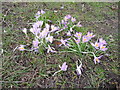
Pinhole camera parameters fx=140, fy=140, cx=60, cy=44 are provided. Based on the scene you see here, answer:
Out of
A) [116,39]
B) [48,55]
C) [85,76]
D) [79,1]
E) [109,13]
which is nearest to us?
[85,76]

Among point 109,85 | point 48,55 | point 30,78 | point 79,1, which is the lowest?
point 109,85

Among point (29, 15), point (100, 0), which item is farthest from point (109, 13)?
point (29, 15)

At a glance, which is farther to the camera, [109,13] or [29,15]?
[109,13]

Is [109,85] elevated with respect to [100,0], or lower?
lower

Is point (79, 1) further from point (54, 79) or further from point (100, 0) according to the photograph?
point (54, 79)

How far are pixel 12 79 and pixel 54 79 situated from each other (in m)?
0.42

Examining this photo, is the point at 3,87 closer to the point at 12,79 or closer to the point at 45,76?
the point at 12,79

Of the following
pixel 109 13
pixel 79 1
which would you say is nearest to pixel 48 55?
pixel 109 13

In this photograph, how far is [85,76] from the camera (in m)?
1.44

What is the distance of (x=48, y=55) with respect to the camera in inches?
63.9

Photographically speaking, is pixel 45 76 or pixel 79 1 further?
pixel 79 1

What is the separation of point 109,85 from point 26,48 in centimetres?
103

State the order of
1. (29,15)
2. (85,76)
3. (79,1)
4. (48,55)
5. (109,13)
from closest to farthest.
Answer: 1. (85,76)
2. (48,55)
3. (29,15)
4. (109,13)
5. (79,1)

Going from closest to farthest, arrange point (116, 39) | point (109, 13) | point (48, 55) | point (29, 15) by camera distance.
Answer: point (48, 55) → point (116, 39) → point (29, 15) → point (109, 13)
